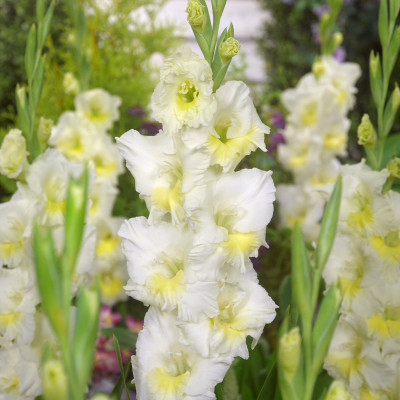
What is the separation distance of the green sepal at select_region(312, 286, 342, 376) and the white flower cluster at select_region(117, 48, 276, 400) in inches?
5.7

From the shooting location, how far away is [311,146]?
1.63 meters

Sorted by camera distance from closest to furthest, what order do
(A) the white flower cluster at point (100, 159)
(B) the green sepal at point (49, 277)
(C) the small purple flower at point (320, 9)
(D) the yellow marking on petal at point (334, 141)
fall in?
1. (B) the green sepal at point (49, 277)
2. (A) the white flower cluster at point (100, 159)
3. (D) the yellow marking on petal at point (334, 141)
4. (C) the small purple flower at point (320, 9)

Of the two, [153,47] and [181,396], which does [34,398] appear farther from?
[153,47]

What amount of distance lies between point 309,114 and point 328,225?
1203 millimetres

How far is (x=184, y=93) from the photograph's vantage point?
58 centimetres

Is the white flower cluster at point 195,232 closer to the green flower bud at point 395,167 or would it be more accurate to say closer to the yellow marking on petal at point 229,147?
the yellow marking on petal at point 229,147

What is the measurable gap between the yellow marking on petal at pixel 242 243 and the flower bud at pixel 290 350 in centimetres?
17

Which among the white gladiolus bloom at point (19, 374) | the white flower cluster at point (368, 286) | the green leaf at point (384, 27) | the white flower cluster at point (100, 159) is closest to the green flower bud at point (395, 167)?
the white flower cluster at point (368, 286)

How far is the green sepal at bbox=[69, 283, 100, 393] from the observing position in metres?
0.35

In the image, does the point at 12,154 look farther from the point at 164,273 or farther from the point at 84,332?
the point at 84,332

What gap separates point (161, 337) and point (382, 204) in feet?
1.03

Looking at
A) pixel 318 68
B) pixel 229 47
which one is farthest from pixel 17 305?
pixel 318 68

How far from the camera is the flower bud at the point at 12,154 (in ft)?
2.38

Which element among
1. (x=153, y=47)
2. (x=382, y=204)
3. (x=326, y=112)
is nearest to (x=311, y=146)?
(x=326, y=112)
